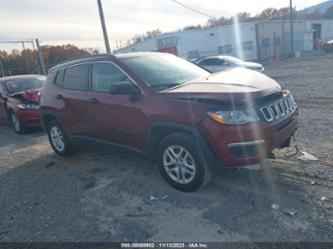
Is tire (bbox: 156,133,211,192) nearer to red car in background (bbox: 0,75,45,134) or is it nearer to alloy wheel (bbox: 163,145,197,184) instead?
alloy wheel (bbox: 163,145,197,184)

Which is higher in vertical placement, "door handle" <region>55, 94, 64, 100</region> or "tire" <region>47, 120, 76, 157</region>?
"door handle" <region>55, 94, 64, 100</region>

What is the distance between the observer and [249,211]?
3197 mm

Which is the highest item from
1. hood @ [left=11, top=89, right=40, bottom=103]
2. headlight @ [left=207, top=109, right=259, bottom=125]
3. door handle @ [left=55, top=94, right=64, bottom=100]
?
door handle @ [left=55, top=94, right=64, bottom=100]

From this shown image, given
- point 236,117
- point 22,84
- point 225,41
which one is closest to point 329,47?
point 225,41

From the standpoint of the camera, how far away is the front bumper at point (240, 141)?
317 cm

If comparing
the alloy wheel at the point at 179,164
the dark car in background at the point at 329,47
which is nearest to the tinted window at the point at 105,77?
the alloy wheel at the point at 179,164

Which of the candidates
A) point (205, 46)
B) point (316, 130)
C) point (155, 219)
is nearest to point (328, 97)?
point (316, 130)

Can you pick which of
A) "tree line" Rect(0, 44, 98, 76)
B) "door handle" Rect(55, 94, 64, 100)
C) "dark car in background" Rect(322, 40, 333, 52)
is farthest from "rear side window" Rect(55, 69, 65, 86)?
"dark car in background" Rect(322, 40, 333, 52)

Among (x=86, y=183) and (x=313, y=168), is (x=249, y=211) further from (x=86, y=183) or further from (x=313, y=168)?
(x=86, y=183)

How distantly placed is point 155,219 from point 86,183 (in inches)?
62.9

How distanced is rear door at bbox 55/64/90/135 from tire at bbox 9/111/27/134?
10.8 ft

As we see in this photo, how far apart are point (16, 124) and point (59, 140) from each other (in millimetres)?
3291

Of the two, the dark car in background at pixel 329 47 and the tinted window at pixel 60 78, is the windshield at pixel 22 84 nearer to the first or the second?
the tinted window at pixel 60 78

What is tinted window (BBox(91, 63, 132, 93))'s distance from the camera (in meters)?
4.13
